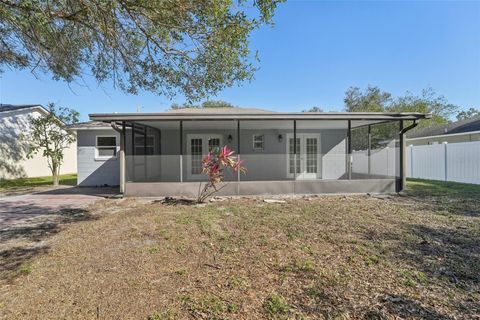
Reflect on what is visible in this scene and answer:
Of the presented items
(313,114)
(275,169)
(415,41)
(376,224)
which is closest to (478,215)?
(376,224)

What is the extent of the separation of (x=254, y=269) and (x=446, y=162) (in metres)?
13.5

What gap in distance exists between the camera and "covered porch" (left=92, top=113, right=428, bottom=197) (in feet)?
31.3

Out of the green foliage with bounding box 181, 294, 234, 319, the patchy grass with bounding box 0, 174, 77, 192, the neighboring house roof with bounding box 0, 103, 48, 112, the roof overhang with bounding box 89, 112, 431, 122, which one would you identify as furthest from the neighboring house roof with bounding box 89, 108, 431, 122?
the neighboring house roof with bounding box 0, 103, 48, 112

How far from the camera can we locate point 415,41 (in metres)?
16.5

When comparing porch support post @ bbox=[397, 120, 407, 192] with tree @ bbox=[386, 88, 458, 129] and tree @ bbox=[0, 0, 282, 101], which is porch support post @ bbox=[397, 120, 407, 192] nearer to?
tree @ bbox=[0, 0, 282, 101]

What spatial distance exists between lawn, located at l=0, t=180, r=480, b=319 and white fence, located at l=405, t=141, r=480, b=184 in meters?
6.83

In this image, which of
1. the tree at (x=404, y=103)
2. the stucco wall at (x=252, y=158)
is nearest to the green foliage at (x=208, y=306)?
the stucco wall at (x=252, y=158)

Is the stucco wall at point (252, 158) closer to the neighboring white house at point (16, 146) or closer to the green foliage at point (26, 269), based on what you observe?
the green foliage at point (26, 269)

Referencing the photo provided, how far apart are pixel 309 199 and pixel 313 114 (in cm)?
287

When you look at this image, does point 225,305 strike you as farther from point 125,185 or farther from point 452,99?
point 452,99

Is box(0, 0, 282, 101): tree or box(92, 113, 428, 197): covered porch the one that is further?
box(92, 113, 428, 197): covered porch

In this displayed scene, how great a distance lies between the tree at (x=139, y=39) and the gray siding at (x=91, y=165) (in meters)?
6.47

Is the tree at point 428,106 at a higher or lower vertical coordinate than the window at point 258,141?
higher

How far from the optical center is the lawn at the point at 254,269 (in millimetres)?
2801
